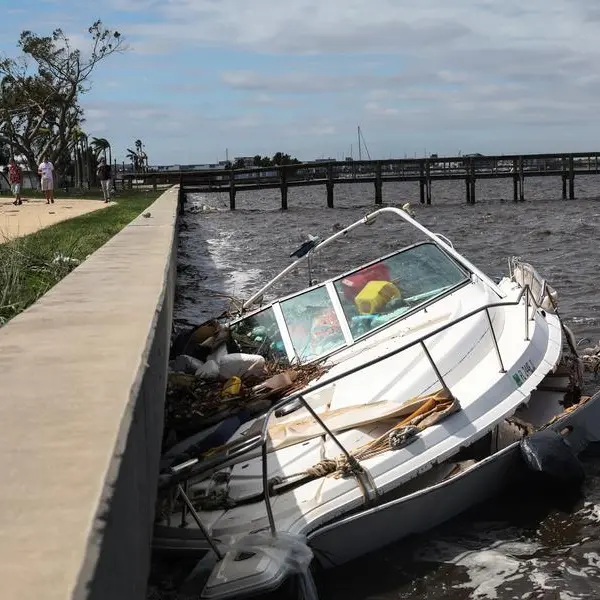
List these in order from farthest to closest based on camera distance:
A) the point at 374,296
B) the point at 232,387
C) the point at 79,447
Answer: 1. the point at 374,296
2. the point at 232,387
3. the point at 79,447

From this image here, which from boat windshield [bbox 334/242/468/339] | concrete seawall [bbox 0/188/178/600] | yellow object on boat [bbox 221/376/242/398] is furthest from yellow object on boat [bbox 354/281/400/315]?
concrete seawall [bbox 0/188/178/600]

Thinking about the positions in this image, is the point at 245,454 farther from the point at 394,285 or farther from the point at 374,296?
the point at 394,285

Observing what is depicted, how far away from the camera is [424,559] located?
5.66 meters

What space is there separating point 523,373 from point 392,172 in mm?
42654

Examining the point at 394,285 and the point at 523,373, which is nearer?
the point at 523,373

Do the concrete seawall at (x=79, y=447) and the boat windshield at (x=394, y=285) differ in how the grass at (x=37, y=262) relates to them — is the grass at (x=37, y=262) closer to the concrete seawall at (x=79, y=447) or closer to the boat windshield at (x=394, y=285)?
the concrete seawall at (x=79, y=447)

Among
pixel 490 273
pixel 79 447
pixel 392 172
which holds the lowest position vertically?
pixel 490 273

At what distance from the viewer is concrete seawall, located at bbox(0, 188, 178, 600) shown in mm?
2166

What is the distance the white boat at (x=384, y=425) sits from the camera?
511cm

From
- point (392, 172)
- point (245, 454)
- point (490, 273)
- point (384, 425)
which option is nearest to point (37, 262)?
point (245, 454)

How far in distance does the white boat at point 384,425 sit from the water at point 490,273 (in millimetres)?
193

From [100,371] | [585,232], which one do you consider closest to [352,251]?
[585,232]

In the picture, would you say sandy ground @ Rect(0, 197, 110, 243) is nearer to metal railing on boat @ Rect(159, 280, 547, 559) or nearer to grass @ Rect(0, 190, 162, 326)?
grass @ Rect(0, 190, 162, 326)

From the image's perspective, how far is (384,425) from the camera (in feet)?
20.0
